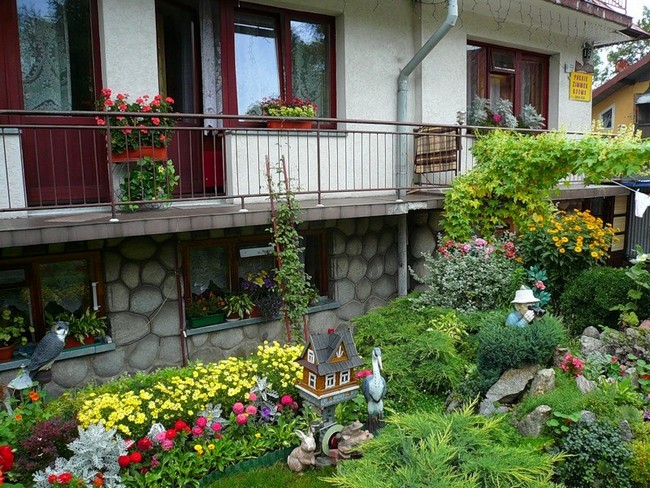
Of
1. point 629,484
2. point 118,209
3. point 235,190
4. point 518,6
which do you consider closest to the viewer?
point 629,484

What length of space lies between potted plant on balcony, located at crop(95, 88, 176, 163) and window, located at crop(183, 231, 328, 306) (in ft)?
3.97

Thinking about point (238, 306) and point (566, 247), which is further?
point (566, 247)

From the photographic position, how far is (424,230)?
8234 mm

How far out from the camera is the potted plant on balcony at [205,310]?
255 inches

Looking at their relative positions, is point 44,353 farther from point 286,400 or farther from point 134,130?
point 134,130

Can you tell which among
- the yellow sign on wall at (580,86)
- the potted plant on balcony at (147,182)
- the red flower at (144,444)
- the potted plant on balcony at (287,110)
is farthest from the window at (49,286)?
the yellow sign on wall at (580,86)

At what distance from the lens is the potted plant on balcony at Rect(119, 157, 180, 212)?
5.89 meters

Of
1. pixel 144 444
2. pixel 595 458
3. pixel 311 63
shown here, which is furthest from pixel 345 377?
pixel 311 63

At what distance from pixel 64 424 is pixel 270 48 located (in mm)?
5371

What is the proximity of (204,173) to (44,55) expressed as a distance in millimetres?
2181

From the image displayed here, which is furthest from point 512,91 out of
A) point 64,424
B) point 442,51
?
point 64,424

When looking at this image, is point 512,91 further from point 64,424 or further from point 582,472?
point 64,424

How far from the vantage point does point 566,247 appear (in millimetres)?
6758

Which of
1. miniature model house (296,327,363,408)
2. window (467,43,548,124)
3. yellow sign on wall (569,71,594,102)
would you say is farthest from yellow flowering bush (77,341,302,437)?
yellow sign on wall (569,71,594,102)
